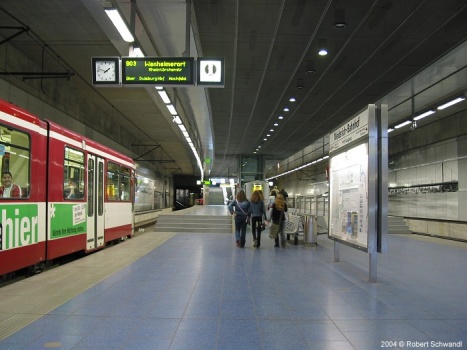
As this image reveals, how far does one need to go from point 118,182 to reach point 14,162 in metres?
6.30

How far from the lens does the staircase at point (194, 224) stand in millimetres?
16391

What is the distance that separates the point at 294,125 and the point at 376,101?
→ 20.3 feet

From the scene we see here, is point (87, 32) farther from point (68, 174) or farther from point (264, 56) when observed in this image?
point (264, 56)

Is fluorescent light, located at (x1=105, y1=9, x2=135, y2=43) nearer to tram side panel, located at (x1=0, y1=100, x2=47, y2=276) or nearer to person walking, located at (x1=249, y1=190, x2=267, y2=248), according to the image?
tram side panel, located at (x1=0, y1=100, x2=47, y2=276)

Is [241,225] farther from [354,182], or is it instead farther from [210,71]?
[210,71]

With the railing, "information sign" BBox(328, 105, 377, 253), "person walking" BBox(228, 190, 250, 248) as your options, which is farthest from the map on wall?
the railing

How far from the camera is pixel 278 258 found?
30.7 feet

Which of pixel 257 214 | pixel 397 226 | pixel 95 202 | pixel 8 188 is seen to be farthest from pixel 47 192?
pixel 397 226

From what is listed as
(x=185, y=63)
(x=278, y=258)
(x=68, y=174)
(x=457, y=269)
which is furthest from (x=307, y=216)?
(x=68, y=174)

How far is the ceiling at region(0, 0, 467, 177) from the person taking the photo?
8711mm

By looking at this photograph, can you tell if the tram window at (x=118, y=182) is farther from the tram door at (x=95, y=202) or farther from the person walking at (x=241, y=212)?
the person walking at (x=241, y=212)

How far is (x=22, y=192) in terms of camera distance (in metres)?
6.73

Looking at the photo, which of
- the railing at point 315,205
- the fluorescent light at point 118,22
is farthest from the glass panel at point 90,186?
the railing at point 315,205

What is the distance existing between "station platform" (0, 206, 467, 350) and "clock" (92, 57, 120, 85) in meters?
Answer: 4.06
